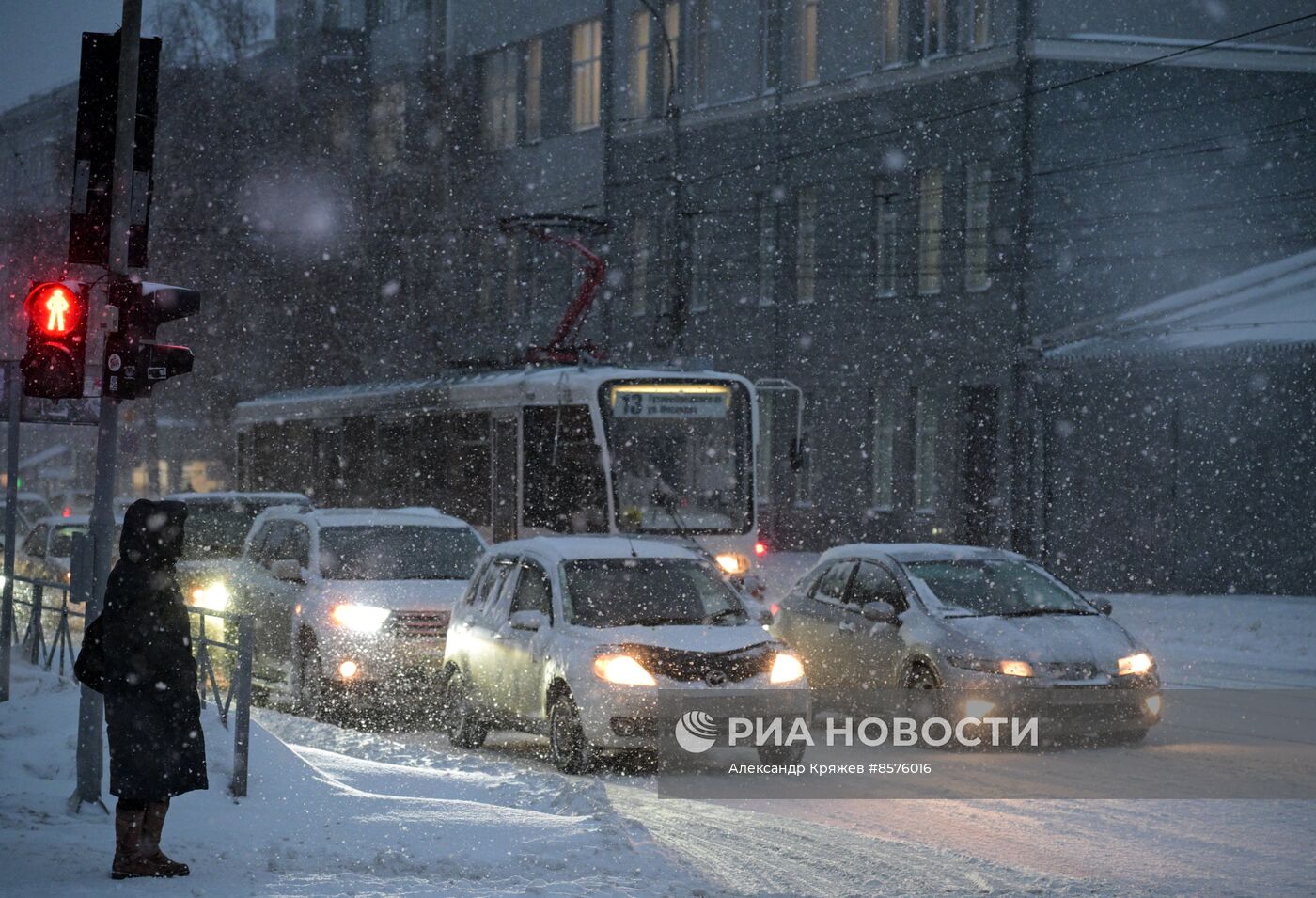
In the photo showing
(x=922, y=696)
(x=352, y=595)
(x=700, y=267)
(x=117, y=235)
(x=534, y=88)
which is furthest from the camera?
(x=534, y=88)

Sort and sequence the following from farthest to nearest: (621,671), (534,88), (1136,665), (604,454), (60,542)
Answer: (534,88), (60,542), (604,454), (1136,665), (621,671)

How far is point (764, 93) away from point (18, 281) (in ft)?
70.7

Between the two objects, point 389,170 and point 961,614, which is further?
→ point 389,170

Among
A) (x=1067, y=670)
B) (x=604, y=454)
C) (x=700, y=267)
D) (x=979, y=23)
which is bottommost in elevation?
(x=1067, y=670)

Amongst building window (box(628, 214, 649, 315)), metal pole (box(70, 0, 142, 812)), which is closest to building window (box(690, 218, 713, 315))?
building window (box(628, 214, 649, 315))

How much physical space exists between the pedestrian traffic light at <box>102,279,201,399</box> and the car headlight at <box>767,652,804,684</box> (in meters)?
4.57

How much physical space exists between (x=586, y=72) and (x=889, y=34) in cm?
1088

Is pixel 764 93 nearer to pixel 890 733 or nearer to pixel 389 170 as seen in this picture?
pixel 389 170

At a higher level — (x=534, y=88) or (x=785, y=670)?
(x=534, y=88)

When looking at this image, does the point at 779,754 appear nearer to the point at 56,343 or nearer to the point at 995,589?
the point at 995,589

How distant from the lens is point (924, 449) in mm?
37656

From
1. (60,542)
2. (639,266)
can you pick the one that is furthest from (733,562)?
(639,266)

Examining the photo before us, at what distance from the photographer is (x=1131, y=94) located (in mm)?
35062

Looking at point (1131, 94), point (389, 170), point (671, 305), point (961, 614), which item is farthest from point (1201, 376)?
point (389, 170)
